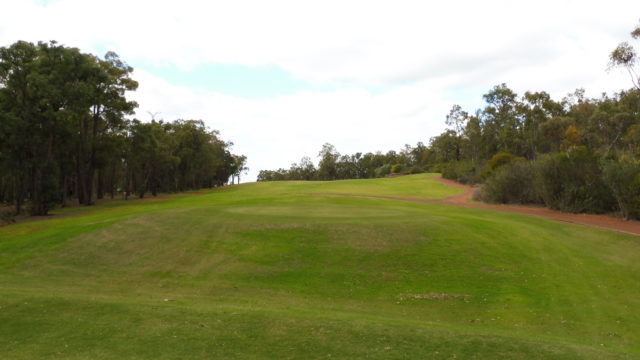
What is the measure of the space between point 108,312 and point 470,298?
39.7 feet

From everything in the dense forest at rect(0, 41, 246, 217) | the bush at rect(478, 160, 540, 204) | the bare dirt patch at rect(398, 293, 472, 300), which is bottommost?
the bare dirt patch at rect(398, 293, 472, 300)

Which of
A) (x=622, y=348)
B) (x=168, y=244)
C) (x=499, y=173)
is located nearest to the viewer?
(x=622, y=348)

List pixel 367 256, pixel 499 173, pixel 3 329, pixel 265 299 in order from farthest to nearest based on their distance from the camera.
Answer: pixel 499 173, pixel 367 256, pixel 265 299, pixel 3 329

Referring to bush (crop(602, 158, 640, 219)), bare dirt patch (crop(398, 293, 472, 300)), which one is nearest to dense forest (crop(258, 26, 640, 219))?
bush (crop(602, 158, 640, 219))

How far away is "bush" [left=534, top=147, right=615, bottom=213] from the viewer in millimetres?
35594

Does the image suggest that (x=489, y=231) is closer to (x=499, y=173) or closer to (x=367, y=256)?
(x=367, y=256)

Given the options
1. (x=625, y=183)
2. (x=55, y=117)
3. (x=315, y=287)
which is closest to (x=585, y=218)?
(x=625, y=183)

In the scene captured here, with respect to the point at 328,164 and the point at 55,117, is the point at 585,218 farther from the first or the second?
the point at 328,164

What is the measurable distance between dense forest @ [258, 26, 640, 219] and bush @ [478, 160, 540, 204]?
0.09 metres

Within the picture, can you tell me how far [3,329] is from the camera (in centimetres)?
1065

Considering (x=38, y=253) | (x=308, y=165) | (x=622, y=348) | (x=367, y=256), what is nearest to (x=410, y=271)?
(x=367, y=256)

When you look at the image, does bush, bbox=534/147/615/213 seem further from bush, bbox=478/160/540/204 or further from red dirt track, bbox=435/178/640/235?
bush, bbox=478/160/540/204

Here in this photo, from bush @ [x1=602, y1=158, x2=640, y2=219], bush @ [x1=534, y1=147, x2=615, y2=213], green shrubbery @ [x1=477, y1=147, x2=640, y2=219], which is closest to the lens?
bush @ [x1=602, y1=158, x2=640, y2=219]

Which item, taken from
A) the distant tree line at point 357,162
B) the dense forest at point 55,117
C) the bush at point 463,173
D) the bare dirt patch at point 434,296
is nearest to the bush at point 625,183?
the bare dirt patch at point 434,296
